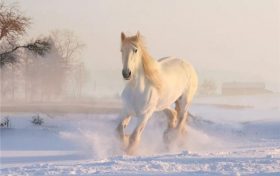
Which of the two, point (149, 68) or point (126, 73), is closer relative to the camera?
point (126, 73)

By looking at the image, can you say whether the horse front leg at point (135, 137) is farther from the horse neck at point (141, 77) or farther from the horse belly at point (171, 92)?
the horse belly at point (171, 92)

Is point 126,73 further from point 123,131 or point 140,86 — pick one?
point 123,131

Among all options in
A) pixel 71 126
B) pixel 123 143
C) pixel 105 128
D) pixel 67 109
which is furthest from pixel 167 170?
pixel 67 109

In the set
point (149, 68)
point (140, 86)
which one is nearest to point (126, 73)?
point (140, 86)

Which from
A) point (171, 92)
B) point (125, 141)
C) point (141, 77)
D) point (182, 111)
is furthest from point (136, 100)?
point (182, 111)

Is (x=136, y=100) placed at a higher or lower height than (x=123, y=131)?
higher

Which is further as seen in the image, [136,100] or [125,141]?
[125,141]

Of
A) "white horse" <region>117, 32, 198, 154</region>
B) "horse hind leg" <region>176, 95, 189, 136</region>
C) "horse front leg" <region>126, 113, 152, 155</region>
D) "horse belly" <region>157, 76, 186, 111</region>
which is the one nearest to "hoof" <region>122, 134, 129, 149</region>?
"white horse" <region>117, 32, 198, 154</region>

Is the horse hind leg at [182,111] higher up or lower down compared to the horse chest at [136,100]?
lower down

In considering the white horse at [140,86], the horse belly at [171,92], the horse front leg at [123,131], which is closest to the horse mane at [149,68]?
the white horse at [140,86]

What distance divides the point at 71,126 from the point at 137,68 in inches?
265

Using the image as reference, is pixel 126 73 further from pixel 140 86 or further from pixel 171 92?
pixel 171 92

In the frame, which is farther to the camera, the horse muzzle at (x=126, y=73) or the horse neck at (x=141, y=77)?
the horse neck at (x=141, y=77)

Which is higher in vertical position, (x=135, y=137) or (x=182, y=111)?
(x=182, y=111)
